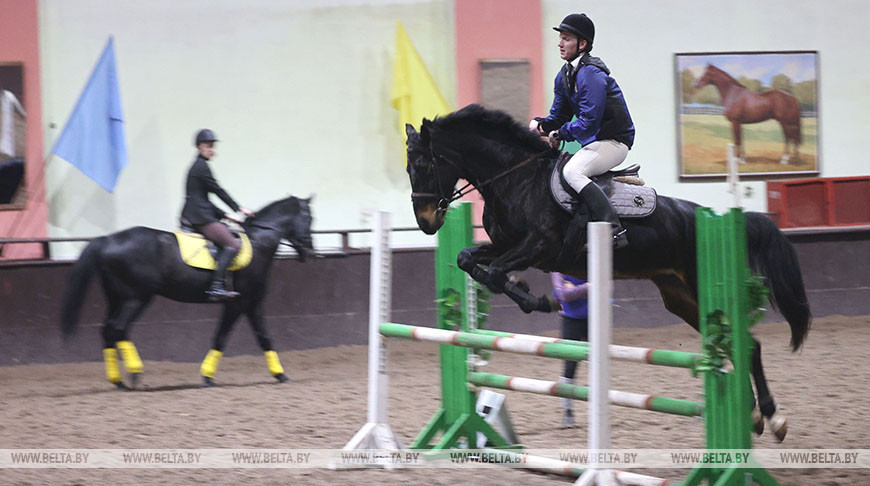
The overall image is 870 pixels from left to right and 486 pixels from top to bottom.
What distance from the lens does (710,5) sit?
10.1 m

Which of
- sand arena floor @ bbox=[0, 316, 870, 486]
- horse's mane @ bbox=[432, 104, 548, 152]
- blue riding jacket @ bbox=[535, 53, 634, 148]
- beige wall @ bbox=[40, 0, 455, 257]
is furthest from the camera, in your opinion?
beige wall @ bbox=[40, 0, 455, 257]

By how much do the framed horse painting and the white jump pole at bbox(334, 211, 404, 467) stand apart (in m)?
6.46

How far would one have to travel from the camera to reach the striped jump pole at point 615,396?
3.41 meters

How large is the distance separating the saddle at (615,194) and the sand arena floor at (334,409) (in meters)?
1.21

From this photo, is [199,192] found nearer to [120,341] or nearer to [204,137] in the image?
[204,137]

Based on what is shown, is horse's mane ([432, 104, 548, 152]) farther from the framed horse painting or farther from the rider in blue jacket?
the framed horse painting

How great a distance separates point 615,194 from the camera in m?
4.31

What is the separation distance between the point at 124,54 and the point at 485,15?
3.71 m

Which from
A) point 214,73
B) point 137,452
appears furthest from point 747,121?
point 137,452

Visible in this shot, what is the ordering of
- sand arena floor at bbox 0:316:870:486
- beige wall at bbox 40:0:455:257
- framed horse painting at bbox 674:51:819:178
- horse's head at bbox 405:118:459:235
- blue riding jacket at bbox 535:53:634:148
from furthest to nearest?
framed horse painting at bbox 674:51:819:178, beige wall at bbox 40:0:455:257, horse's head at bbox 405:118:459:235, blue riding jacket at bbox 535:53:634:148, sand arena floor at bbox 0:316:870:486

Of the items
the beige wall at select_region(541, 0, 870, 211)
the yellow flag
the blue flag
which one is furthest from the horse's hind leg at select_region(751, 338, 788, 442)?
the blue flag

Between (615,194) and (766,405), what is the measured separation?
1216mm

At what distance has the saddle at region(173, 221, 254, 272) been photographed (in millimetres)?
7129

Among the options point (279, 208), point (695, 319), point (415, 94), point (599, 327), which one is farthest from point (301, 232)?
point (599, 327)
